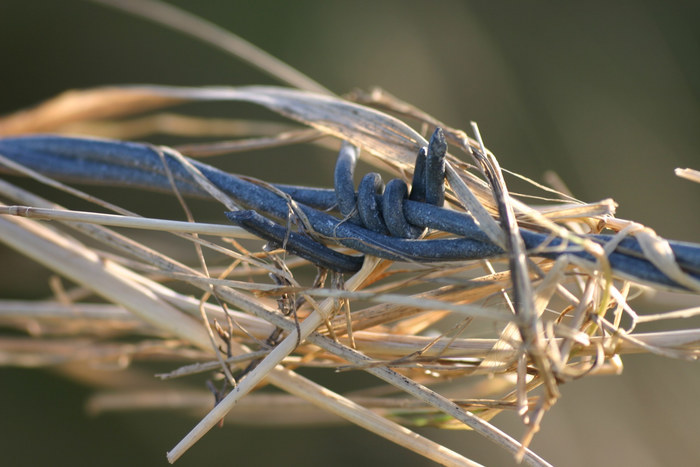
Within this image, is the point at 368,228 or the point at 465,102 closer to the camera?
the point at 368,228

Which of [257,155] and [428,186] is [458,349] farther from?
[257,155]

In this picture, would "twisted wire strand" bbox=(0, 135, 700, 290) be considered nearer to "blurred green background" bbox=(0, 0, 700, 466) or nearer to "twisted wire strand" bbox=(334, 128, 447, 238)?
"twisted wire strand" bbox=(334, 128, 447, 238)

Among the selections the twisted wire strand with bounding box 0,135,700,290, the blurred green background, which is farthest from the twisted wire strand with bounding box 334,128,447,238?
the blurred green background

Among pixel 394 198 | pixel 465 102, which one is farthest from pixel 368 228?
pixel 465 102

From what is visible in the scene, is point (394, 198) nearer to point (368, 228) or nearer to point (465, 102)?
point (368, 228)

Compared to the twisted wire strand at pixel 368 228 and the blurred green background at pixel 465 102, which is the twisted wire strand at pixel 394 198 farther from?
the blurred green background at pixel 465 102

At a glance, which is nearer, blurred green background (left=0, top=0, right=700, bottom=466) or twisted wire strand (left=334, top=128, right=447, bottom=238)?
twisted wire strand (left=334, top=128, right=447, bottom=238)

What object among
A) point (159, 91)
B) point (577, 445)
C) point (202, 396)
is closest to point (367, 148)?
point (159, 91)

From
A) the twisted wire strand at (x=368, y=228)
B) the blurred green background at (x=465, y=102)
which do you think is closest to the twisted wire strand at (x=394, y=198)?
the twisted wire strand at (x=368, y=228)
